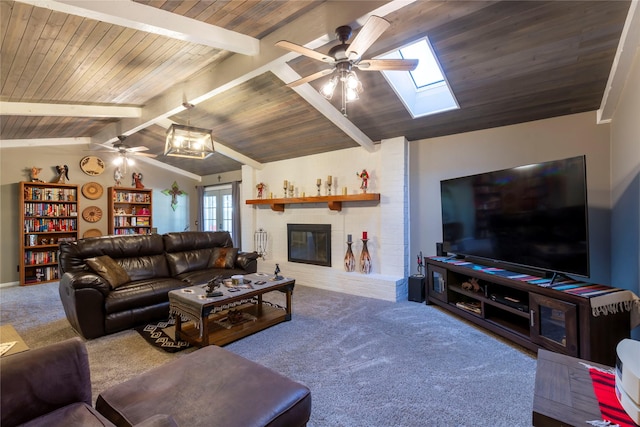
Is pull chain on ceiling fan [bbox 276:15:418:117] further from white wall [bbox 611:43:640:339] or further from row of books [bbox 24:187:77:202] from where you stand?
row of books [bbox 24:187:77:202]

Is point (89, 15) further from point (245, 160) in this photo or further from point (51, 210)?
point (51, 210)

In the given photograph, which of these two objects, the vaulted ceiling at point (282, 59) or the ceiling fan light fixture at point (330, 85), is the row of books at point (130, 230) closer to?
the vaulted ceiling at point (282, 59)

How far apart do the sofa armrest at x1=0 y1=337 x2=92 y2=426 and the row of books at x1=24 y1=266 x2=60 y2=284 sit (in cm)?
569

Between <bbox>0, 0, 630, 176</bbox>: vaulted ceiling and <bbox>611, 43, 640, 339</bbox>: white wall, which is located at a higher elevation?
<bbox>0, 0, 630, 176</bbox>: vaulted ceiling

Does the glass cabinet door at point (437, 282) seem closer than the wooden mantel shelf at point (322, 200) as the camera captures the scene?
Yes

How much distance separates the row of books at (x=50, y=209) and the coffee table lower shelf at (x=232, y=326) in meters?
4.53

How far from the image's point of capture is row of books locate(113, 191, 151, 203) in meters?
6.58

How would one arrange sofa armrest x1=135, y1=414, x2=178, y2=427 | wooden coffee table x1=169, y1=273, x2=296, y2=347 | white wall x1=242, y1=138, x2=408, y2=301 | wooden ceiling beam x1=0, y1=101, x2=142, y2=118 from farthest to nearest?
white wall x1=242, y1=138, x2=408, y2=301, wooden ceiling beam x1=0, y1=101, x2=142, y2=118, wooden coffee table x1=169, y1=273, x2=296, y2=347, sofa armrest x1=135, y1=414, x2=178, y2=427

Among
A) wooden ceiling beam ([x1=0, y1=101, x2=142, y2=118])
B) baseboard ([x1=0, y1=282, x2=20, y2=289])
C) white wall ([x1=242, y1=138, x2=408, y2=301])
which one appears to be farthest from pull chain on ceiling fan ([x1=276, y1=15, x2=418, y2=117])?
baseboard ([x1=0, y1=282, x2=20, y2=289])

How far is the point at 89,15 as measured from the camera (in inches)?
82.0

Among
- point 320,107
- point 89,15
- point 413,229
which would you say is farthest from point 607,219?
point 89,15

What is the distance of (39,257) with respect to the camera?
→ 5453 millimetres

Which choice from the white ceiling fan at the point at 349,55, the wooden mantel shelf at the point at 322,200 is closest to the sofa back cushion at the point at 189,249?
the wooden mantel shelf at the point at 322,200

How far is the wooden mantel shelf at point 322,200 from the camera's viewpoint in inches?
177
